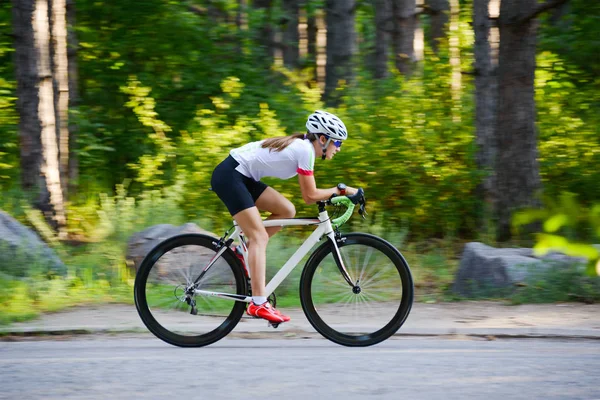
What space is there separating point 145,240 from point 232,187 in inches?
142

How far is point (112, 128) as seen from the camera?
15852 mm

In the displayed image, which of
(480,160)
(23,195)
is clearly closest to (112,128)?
(23,195)

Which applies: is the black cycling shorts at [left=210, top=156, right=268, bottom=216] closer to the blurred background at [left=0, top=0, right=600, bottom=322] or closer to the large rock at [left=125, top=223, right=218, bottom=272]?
the blurred background at [left=0, top=0, right=600, bottom=322]

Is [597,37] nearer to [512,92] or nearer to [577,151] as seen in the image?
[577,151]

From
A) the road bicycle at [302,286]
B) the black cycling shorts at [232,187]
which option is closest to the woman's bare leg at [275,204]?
the black cycling shorts at [232,187]

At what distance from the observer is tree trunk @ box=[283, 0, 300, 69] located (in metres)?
19.6

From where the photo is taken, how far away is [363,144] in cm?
1167

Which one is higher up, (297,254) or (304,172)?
(304,172)

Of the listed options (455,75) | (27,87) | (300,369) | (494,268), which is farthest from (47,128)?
(300,369)

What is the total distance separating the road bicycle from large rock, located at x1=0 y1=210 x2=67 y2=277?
9.18 feet

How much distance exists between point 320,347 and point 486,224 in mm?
5282

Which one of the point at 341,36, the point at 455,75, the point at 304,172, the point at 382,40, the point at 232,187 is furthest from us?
the point at 382,40

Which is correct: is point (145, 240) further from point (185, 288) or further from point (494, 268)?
point (494, 268)

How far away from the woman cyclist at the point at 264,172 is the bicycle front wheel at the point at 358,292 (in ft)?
1.15
